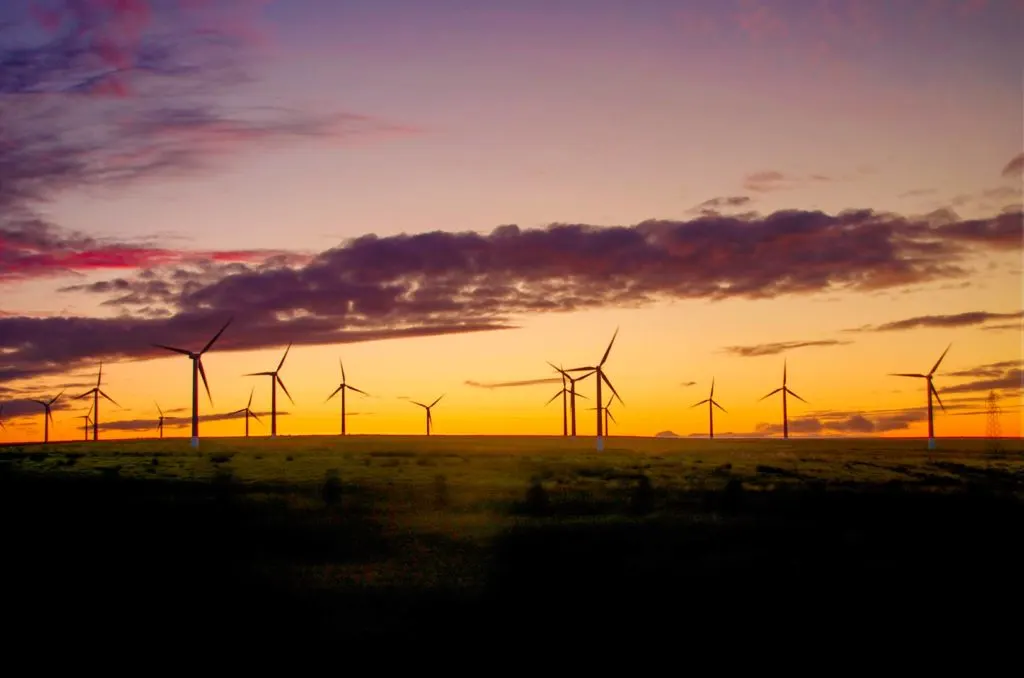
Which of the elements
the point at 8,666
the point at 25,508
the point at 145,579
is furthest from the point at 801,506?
the point at 8,666

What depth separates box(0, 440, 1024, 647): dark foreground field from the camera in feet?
118

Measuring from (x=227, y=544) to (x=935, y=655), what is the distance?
32056 mm

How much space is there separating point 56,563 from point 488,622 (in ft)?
67.9

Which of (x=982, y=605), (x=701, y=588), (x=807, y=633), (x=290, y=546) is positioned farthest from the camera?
(x=290, y=546)

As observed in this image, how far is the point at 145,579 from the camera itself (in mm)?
42844

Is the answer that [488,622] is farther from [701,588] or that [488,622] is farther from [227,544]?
[227,544]

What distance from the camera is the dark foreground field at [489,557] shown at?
36000 mm

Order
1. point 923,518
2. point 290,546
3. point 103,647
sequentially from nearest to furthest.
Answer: point 103,647
point 290,546
point 923,518

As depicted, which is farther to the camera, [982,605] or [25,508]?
[25,508]

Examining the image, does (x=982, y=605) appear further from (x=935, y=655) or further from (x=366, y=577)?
(x=366, y=577)

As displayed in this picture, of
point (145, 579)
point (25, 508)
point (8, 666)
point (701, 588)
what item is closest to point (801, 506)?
point (701, 588)

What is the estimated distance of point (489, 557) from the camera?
4762cm

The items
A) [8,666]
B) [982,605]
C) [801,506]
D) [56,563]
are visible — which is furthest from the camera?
[801,506]

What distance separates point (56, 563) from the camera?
1810 inches
